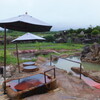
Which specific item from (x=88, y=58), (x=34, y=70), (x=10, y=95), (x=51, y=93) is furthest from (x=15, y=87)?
(x=88, y=58)

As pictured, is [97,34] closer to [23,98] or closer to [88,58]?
[88,58]

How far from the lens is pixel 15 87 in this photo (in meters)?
3.99

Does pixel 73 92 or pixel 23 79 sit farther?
pixel 23 79

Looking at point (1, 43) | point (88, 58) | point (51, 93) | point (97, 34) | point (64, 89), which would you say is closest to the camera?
point (51, 93)

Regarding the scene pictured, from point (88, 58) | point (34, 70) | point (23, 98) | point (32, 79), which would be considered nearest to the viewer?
point (23, 98)

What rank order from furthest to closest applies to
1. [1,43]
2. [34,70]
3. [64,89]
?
[1,43] < [34,70] < [64,89]

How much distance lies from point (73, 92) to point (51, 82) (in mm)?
684

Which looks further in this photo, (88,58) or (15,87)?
(88,58)

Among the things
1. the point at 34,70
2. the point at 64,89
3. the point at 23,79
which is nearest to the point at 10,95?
A: the point at 23,79

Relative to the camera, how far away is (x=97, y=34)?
86.8ft

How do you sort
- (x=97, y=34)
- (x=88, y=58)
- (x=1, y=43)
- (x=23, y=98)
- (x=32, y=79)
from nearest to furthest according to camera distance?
(x=23, y=98) < (x=32, y=79) < (x=88, y=58) < (x=1, y=43) < (x=97, y=34)

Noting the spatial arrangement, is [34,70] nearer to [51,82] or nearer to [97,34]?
[51,82]

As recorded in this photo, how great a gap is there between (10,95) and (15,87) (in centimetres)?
35

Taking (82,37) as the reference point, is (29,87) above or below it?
below
